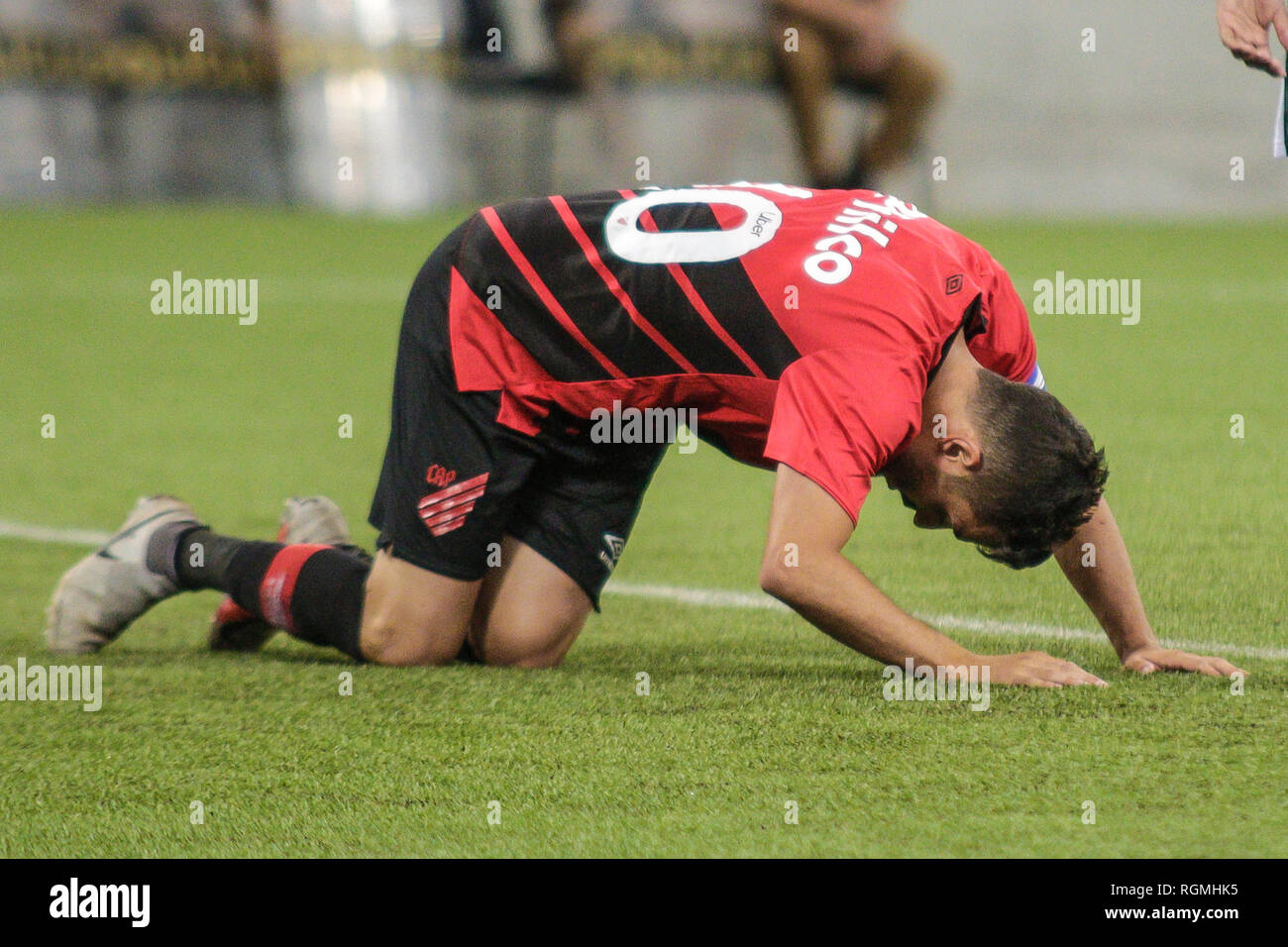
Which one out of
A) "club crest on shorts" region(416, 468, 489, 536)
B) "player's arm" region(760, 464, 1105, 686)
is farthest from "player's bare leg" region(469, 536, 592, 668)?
"player's arm" region(760, 464, 1105, 686)

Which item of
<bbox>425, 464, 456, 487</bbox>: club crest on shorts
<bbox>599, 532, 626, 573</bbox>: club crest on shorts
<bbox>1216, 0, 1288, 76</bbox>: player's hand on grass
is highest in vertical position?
<bbox>1216, 0, 1288, 76</bbox>: player's hand on grass

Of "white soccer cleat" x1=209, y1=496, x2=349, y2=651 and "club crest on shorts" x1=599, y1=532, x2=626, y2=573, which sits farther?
"white soccer cleat" x1=209, y1=496, x2=349, y2=651

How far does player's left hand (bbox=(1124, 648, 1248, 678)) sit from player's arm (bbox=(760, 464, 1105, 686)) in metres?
0.41

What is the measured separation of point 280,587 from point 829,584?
1.43 metres

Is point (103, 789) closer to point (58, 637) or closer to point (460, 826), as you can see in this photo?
point (460, 826)

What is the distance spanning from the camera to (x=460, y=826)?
269cm

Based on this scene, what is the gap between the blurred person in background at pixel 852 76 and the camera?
47.9 ft

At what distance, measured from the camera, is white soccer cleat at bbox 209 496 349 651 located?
3.99 m

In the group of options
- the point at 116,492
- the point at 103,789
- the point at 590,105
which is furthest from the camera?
the point at 590,105

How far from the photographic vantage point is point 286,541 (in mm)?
4203

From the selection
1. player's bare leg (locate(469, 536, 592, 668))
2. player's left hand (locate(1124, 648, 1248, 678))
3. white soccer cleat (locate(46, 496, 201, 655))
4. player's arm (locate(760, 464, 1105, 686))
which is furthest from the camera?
white soccer cleat (locate(46, 496, 201, 655))

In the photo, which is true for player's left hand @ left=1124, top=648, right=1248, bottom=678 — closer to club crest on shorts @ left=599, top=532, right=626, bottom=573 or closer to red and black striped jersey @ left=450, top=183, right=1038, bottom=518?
red and black striped jersey @ left=450, top=183, right=1038, bottom=518
